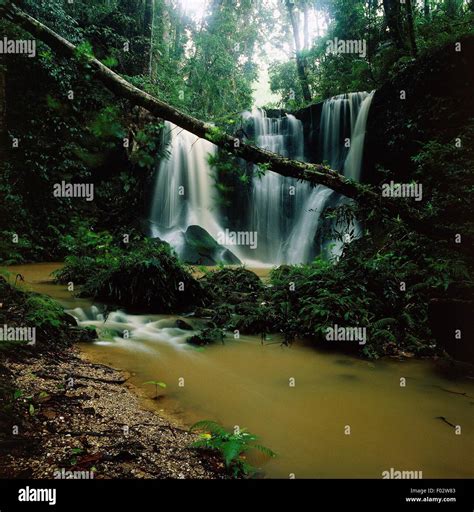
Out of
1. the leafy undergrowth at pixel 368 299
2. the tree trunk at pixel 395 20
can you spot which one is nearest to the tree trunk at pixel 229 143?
the leafy undergrowth at pixel 368 299

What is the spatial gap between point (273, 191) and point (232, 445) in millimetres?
15666

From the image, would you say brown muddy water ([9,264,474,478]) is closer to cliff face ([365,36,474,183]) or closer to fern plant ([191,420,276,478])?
fern plant ([191,420,276,478])

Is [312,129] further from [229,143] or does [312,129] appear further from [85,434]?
[85,434]

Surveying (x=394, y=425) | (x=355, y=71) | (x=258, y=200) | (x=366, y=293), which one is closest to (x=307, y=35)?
(x=355, y=71)

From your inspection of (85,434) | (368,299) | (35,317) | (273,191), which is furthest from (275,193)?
(85,434)

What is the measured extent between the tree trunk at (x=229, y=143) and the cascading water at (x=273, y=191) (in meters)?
9.34

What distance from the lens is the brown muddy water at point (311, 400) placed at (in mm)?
2621

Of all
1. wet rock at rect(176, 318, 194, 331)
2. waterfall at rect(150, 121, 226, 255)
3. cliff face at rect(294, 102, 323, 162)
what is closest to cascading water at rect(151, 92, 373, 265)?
waterfall at rect(150, 121, 226, 255)

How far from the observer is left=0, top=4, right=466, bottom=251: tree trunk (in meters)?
4.06

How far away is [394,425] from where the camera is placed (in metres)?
3.14

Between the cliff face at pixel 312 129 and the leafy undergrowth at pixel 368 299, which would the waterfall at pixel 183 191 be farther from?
the leafy undergrowth at pixel 368 299

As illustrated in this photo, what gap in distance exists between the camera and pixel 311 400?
3605 mm

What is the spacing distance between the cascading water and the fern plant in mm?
11886

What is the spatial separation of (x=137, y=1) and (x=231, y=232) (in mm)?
12694
